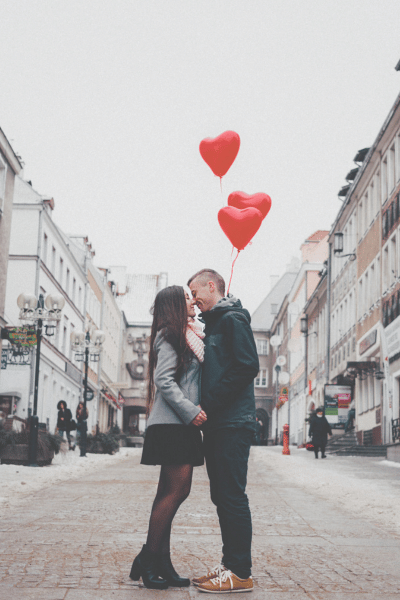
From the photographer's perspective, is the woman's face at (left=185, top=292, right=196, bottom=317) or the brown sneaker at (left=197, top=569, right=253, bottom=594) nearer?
the brown sneaker at (left=197, top=569, right=253, bottom=594)

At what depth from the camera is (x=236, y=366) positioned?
4.88m

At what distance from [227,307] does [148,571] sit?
5.14ft

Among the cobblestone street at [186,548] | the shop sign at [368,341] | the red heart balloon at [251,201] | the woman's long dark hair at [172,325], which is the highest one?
the shop sign at [368,341]

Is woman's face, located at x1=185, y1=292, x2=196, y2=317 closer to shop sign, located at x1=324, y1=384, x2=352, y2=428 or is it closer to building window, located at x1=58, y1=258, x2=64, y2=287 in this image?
shop sign, located at x1=324, y1=384, x2=352, y2=428

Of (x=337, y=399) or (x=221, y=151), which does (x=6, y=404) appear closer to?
(x=337, y=399)

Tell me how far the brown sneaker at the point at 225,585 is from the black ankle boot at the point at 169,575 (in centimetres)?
16

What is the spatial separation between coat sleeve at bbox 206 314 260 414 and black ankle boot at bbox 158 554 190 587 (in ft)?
2.94

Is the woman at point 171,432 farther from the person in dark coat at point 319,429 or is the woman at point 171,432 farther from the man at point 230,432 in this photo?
the person in dark coat at point 319,429

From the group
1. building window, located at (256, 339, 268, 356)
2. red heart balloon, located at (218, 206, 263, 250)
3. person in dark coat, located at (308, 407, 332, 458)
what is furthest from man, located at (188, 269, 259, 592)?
building window, located at (256, 339, 268, 356)

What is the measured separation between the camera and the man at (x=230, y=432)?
4.77m

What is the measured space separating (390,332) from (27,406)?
14.6 m

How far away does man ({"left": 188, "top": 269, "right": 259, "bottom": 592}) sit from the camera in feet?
15.6

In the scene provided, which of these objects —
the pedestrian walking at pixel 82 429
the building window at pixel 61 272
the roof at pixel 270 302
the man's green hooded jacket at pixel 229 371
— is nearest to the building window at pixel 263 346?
the roof at pixel 270 302

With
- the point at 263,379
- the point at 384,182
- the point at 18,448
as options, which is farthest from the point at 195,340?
the point at 263,379
